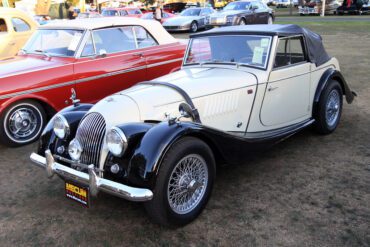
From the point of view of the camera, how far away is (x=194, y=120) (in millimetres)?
3443

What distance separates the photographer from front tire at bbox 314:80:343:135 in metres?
4.73

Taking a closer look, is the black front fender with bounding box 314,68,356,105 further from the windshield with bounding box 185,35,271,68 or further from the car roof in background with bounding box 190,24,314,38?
the windshield with bounding box 185,35,271,68

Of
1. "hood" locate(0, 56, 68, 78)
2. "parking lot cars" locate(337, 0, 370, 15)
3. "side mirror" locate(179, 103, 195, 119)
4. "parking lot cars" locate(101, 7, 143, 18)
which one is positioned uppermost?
"parking lot cars" locate(337, 0, 370, 15)

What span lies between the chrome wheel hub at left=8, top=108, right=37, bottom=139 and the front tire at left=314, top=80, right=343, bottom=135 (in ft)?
13.1

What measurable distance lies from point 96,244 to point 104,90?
132 inches

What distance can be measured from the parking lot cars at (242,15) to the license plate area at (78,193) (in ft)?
52.3

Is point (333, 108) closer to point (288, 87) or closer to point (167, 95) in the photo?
point (288, 87)

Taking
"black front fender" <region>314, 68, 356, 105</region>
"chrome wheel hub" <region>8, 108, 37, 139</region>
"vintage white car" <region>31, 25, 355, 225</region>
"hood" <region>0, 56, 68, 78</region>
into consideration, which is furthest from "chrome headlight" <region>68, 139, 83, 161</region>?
"black front fender" <region>314, 68, 356, 105</region>

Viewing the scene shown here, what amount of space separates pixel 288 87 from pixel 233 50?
31.1 inches

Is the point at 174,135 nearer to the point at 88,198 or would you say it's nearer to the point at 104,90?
the point at 88,198

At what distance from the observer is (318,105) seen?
15.4 ft

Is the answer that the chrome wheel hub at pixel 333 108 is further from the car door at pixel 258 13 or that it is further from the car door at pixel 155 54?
the car door at pixel 258 13

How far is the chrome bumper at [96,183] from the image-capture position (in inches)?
104

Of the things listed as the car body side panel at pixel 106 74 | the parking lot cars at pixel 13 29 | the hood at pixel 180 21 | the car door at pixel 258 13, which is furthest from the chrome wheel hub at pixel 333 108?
the hood at pixel 180 21
